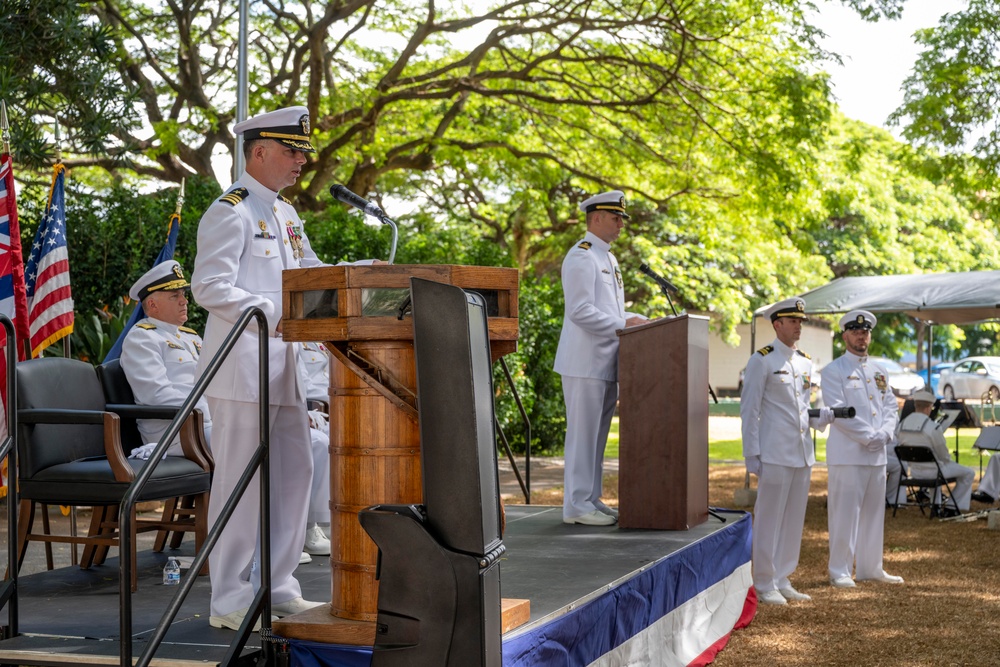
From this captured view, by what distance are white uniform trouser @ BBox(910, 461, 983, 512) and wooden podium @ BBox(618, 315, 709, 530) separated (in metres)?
6.75

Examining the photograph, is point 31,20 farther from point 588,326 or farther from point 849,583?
point 849,583

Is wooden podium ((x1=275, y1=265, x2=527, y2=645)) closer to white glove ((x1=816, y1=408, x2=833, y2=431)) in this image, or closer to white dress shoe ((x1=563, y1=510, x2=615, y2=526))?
white dress shoe ((x1=563, y1=510, x2=615, y2=526))

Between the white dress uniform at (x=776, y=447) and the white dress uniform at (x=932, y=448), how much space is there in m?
4.92

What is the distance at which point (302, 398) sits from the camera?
4.14 meters

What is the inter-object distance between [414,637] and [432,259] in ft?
41.5

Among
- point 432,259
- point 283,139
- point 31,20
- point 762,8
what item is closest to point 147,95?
point 432,259

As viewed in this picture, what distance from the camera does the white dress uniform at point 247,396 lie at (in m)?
3.94

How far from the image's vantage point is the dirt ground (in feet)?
20.4

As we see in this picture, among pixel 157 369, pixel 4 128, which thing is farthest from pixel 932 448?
pixel 4 128

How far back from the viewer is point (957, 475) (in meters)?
12.7

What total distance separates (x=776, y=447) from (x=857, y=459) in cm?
92

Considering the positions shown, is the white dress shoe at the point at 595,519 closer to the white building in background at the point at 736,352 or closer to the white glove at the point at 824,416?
the white glove at the point at 824,416

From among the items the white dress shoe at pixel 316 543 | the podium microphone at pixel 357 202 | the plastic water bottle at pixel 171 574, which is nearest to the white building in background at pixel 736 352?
the white dress shoe at pixel 316 543

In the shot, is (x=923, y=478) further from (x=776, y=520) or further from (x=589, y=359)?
(x=589, y=359)
